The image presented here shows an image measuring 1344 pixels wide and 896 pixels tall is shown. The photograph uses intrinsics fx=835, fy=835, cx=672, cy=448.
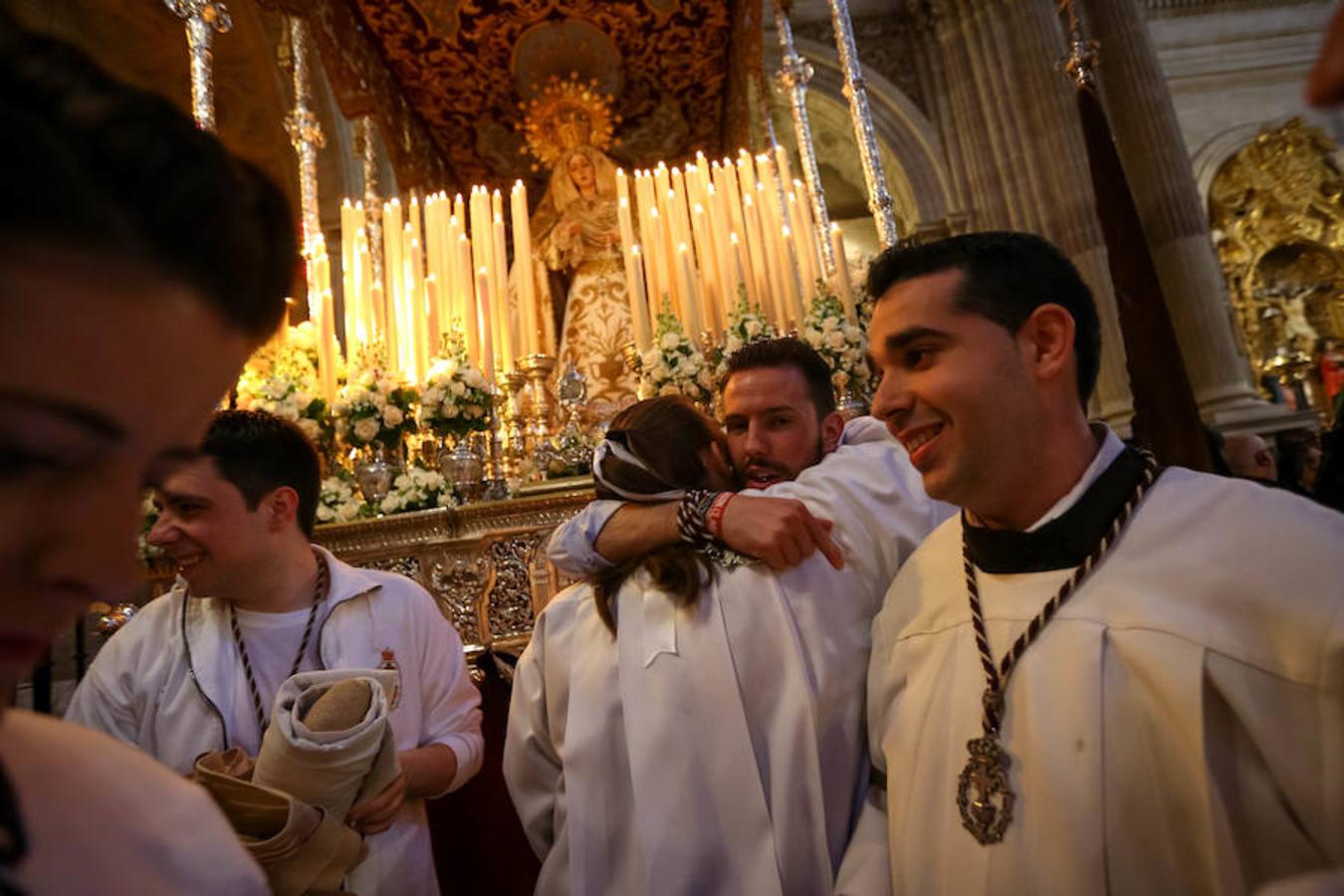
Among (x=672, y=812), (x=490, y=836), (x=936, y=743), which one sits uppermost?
(x=936, y=743)

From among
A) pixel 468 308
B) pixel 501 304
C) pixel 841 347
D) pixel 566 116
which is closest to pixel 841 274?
pixel 841 347

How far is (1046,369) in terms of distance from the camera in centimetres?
148

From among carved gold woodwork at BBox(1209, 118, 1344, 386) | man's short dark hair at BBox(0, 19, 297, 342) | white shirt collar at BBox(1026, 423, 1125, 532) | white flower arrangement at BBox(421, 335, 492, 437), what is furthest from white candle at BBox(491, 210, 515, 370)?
carved gold woodwork at BBox(1209, 118, 1344, 386)

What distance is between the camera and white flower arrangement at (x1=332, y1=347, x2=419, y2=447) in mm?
3801

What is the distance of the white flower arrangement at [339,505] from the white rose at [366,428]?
0.23 metres

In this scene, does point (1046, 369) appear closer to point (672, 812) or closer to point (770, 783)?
point (770, 783)

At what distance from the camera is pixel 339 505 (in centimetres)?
365

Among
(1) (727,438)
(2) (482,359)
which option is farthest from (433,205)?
(1) (727,438)

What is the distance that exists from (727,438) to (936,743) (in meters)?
1.00

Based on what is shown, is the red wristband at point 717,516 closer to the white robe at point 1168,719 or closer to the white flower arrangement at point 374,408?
the white robe at point 1168,719

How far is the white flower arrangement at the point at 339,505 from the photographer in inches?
142

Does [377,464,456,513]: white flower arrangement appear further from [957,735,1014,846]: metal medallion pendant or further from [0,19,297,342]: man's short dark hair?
[0,19,297,342]: man's short dark hair

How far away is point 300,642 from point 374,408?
6.49 feet

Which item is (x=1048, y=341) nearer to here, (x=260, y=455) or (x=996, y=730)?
(x=996, y=730)
